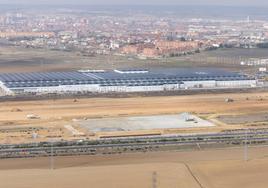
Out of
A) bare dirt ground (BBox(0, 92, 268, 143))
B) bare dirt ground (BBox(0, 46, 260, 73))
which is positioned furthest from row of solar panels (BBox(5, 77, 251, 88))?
bare dirt ground (BBox(0, 46, 260, 73))

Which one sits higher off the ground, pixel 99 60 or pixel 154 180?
pixel 154 180

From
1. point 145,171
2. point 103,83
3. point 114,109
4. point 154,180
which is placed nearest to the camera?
point 154,180

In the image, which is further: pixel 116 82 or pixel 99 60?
pixel 99 60

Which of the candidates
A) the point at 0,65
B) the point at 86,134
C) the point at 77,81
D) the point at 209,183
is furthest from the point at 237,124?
the point at 0,65

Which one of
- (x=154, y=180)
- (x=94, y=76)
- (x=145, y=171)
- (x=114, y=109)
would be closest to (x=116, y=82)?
(x=94, y=76)

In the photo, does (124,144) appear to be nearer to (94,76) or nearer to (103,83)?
(103,83)

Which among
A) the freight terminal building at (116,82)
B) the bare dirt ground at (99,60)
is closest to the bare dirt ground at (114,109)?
the freight terminal building at (116,82)

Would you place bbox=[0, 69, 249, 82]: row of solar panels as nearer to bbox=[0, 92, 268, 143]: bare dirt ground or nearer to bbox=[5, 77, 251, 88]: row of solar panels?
bbox=[5, 77, 251, 88]: row of solar panels
